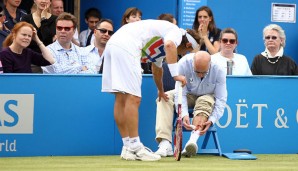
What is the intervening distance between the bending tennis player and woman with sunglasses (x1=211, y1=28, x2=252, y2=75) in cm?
Result: 222

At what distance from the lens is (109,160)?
13141mm

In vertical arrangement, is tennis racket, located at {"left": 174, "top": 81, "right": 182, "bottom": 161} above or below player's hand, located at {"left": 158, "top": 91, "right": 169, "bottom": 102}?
below

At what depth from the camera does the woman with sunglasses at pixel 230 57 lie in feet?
50.3

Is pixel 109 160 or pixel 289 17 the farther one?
pixel 289 17

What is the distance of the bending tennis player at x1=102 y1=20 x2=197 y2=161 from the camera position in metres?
12.8

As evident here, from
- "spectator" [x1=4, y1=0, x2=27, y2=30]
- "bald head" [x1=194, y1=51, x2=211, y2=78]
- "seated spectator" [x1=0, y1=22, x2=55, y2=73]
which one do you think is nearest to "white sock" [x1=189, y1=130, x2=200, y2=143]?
"bald head" [x1=194, y1=51, x2=211, y2=78]

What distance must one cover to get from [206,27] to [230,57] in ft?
3.70

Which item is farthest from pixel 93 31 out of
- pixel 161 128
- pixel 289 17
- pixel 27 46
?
pixel 289 17

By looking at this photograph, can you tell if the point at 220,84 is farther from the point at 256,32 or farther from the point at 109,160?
the point at 256,32

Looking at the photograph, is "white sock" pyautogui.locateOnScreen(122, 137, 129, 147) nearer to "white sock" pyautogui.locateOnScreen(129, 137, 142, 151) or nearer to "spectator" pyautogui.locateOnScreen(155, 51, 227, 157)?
"white sock" pyautogui.locateOnScreen(129, 137, 142, 151)

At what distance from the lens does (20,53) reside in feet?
46.5

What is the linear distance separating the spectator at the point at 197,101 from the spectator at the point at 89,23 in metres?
3.09

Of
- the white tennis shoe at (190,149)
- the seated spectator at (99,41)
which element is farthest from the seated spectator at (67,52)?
the white tennis shoe at (190,149)

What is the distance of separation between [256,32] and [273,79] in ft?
16.6
